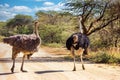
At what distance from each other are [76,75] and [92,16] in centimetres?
1321

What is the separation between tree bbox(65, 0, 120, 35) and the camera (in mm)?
24828

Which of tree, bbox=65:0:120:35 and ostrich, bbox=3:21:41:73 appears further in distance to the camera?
tree, bbox=65:0:120:35

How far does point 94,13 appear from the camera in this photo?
84.3ft

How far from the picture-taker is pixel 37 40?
46.6 ft

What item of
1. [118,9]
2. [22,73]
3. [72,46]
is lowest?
[22,73]

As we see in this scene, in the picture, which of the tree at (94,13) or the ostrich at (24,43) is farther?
the tree at (94,13)

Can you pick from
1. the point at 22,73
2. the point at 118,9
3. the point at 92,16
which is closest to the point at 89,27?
the point at 92,16

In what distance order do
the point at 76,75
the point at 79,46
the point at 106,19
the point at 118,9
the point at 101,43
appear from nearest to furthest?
the point at 76,75 → the point at 79,46 → the point at 118,9 → the point at 106,19 → the point at 101,43

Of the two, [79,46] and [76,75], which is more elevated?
[79,46]

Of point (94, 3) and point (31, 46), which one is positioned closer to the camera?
point (31, 46)

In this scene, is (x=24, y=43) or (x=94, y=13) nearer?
(x=24, y=43)

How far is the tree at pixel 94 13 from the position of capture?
24828mm

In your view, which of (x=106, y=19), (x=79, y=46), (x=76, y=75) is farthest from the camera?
(x=106, y=19)

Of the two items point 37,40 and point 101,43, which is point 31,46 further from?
point 101,43
